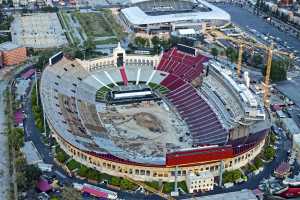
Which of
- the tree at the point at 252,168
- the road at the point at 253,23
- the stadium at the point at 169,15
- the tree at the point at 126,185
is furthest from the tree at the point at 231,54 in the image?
the tree at the point at 126,185

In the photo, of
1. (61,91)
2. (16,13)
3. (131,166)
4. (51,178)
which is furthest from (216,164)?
(16,13)

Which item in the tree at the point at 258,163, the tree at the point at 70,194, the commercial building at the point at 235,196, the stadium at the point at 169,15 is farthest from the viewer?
the stadium at the point at 169,15

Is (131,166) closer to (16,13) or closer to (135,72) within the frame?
(135,72)

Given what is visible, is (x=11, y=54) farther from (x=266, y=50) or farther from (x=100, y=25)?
(x=266, y=50)

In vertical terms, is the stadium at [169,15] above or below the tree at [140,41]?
above

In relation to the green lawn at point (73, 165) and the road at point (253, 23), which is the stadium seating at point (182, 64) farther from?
the road at point (253, 23)

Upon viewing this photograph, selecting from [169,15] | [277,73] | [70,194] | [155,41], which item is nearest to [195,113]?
[277,73]
